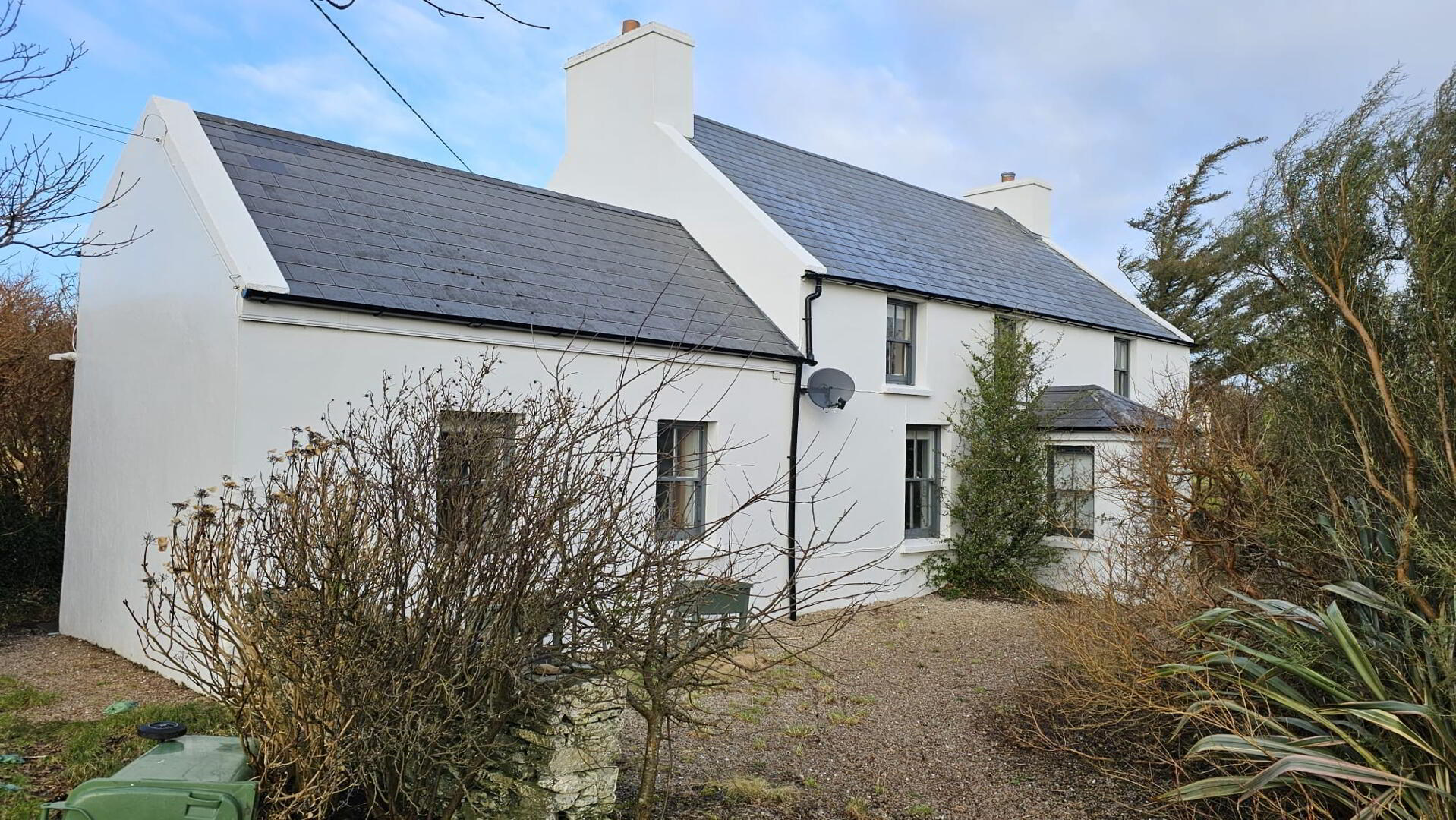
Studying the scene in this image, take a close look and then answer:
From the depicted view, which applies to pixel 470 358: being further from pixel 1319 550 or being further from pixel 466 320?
pixel 1319 550

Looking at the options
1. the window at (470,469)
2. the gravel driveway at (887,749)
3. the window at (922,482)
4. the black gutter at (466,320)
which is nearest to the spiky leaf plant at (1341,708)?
the gravel driveway at (887,749)

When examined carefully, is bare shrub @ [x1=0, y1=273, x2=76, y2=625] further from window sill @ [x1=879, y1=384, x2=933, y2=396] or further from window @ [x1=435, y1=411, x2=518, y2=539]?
window sill @ [x1=879, y1=384, x2=933, y2=396]

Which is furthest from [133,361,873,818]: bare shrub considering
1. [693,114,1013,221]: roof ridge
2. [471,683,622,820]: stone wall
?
[693,114,1013,221]: roof ridge

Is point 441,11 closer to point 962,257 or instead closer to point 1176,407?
point 1176,407

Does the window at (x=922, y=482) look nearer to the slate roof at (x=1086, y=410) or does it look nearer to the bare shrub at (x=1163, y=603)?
the slate roof at (x=1086, y=410)

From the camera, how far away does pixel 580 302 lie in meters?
10.4

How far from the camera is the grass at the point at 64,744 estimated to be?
530cm

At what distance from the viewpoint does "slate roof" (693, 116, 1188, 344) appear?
13758 millimetres

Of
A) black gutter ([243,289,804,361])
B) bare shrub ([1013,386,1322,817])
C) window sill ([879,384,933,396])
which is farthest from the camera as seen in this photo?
window sill ([879,384,933,396])

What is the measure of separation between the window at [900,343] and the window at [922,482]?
0.86 meters

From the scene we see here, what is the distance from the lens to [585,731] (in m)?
4.86

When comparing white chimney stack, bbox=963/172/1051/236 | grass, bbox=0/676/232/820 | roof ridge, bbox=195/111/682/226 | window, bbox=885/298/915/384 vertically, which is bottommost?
grass, bbox=0/676/232/820

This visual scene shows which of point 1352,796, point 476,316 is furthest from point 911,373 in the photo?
point 1352,796

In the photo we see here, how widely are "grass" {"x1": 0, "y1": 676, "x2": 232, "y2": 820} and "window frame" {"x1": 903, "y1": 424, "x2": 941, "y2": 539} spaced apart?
386 inches
